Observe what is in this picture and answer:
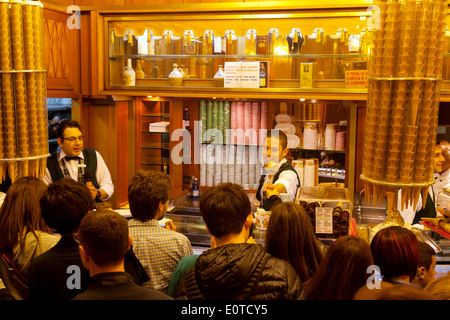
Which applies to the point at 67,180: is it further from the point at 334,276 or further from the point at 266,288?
the point at 334,276

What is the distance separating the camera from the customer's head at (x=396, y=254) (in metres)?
1.86

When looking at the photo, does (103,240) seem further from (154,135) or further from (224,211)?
(154,135)

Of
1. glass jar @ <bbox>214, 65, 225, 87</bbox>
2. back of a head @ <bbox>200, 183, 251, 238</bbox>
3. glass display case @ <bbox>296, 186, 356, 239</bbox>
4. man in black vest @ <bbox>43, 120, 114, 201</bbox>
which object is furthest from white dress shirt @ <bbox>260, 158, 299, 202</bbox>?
back of a head @ <bbox>200, 183, 251, 238</bbox>

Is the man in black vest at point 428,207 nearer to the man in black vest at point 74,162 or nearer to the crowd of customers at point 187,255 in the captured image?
the crowd of customers at point 187,255

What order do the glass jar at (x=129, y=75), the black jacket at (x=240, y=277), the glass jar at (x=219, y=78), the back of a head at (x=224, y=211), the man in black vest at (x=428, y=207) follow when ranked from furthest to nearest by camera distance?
1. the glass jar at (x=129, y=75)
2. the glass jar at (x=219, y=78)
3. the man in black vest at (x=428, y=207)
4. the back of a head at (x=224, y=211)
5. the black jacket at (x=240, y=277)

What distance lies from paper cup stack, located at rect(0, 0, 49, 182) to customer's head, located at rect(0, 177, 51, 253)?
1.73 ft

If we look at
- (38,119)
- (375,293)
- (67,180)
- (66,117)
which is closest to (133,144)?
(66,117)

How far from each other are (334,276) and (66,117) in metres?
4.23

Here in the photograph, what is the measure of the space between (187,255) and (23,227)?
2.55 feet

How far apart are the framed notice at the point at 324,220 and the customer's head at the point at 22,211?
1512mm

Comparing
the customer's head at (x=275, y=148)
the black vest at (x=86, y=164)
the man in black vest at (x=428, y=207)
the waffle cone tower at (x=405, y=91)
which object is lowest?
the man in black vest at (x=428, y=207)

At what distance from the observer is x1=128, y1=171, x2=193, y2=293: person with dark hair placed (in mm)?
2244

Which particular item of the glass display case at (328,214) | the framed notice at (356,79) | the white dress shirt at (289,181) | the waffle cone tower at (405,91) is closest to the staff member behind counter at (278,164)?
the white dress shirt at (289,181)

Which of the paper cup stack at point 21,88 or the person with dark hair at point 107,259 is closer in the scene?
the person with dark hair at point 107,259
